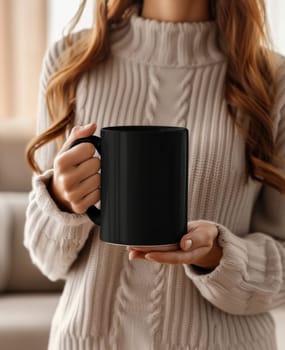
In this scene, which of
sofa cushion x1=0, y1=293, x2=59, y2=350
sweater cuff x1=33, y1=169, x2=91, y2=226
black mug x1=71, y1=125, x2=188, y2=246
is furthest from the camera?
sofa cushion x1=0, y1=293, x2=59, y2=350

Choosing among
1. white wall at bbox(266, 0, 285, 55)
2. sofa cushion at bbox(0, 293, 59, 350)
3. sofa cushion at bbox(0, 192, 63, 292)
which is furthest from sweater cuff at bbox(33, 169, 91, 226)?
white wall at bbox(266, 0, 285, 55)

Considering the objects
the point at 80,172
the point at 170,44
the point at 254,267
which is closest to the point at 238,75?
the point at 170,44

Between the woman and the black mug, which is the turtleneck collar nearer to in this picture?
the woman

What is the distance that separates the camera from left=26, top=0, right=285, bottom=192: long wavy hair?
1.25 m

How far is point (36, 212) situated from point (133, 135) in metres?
0.42

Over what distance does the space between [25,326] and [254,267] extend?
3.19ft

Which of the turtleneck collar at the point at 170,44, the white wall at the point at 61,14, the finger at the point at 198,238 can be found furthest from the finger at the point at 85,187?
the white wall at the point at 61,14

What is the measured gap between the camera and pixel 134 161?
0.90 m

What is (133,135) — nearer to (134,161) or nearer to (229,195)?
(134,161)

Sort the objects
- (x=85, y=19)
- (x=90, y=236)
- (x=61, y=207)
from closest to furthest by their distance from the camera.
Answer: (x=61, y=207)
(x=90, y=236)
(x=85, y=19)

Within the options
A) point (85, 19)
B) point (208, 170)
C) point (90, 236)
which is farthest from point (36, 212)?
point (85, 19)

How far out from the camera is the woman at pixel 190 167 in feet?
4.01

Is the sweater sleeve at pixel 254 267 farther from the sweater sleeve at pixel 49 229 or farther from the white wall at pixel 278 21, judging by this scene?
the white wall at pixel 278 21

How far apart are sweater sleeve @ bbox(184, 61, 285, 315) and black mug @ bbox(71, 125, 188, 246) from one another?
214 mm
